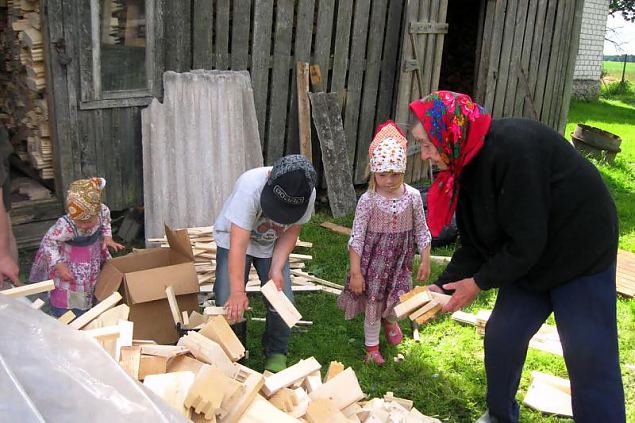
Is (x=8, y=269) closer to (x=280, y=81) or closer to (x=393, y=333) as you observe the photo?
(x=393, y=333)

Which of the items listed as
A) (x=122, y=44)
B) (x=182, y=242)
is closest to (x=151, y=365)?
(x=182, y=242)

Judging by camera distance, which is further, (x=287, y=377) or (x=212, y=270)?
(x=212, y=270)

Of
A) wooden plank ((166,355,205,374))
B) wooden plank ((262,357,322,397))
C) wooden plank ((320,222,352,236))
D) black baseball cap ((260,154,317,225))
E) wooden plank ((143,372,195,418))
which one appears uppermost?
black baseball cap ((260,154,317,225))

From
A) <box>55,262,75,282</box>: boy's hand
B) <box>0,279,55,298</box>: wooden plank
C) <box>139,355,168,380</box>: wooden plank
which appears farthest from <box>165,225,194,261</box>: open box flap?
<box>139,355,168,380</box>: wooden plank

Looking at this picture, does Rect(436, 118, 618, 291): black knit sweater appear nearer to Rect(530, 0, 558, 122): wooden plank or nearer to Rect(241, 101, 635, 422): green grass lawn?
Rect(241, 101, 635, 422): green grass lawn

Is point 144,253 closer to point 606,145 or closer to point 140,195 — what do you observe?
point 140,195

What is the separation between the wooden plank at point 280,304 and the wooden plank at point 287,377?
9.9 inches

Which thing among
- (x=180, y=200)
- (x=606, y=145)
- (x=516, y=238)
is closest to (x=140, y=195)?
(x=180, y=200)

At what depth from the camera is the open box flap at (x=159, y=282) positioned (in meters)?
4.12

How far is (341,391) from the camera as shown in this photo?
10.6ft

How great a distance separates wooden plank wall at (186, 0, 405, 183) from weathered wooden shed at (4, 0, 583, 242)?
0.04ft

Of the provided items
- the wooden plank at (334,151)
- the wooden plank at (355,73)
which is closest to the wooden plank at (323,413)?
the wooden plank at (334,151)

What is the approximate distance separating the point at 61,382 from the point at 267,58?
5300 millimetres

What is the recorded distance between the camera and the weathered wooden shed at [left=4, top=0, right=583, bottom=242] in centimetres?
577
